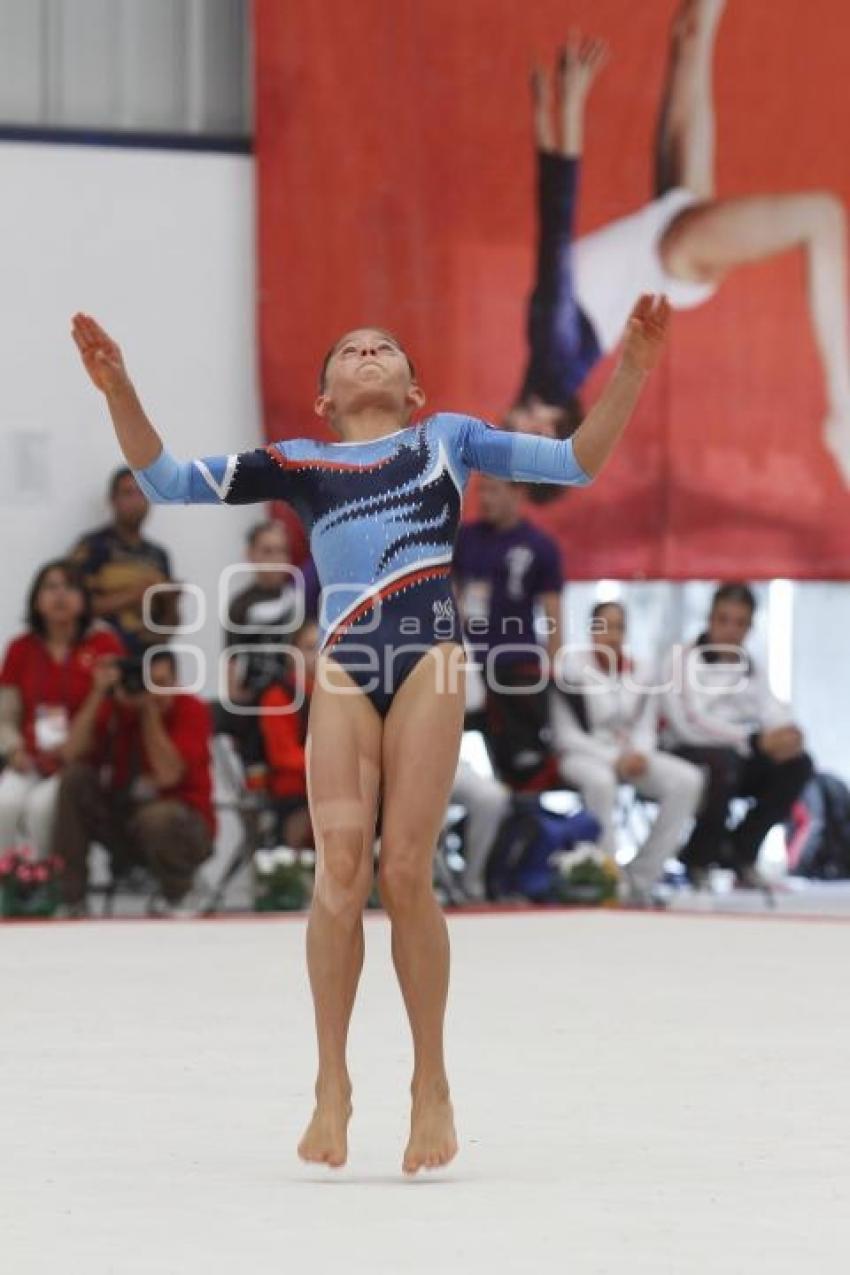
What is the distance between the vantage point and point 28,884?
28.6 ft

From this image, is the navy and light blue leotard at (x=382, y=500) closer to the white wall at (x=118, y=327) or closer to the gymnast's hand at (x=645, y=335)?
the gymnast's hand at (x=645, y=335)

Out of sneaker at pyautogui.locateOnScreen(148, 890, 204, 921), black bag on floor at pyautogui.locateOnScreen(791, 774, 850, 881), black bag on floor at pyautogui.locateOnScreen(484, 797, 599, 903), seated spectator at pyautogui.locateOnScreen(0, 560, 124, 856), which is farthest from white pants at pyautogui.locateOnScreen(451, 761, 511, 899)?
black bag on floor at pyautogui.locateOnScreen(791, 774, 850, 881)

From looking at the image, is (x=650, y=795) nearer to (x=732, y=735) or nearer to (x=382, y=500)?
(x=732, y=735)

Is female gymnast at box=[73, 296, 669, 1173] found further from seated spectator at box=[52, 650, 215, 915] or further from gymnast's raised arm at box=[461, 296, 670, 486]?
seated spectator at box=[52, 650, 215, 915]

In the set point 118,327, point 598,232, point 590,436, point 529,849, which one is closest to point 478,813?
point 529,849

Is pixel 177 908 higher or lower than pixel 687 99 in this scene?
lower

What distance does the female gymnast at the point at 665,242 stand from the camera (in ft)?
35.5

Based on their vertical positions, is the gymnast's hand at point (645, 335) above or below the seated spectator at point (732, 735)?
above

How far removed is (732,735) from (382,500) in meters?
5.98

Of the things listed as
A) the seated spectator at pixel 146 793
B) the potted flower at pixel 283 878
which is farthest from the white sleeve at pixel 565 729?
the seated spectator at pixel 146 793

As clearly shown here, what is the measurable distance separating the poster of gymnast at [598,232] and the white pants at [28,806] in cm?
243

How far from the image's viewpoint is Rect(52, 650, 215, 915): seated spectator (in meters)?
8.79

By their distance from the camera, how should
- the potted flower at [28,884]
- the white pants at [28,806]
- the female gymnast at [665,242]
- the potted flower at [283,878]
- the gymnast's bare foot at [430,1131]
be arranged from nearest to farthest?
the gymnast's bare foot at [430,1131]
the potted flower at [28,884]
the white pants at [28,806]
the potted flower at [283,878]
the female gymnast at [665,242]

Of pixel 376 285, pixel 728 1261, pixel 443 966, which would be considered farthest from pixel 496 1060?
pixel 376 285
